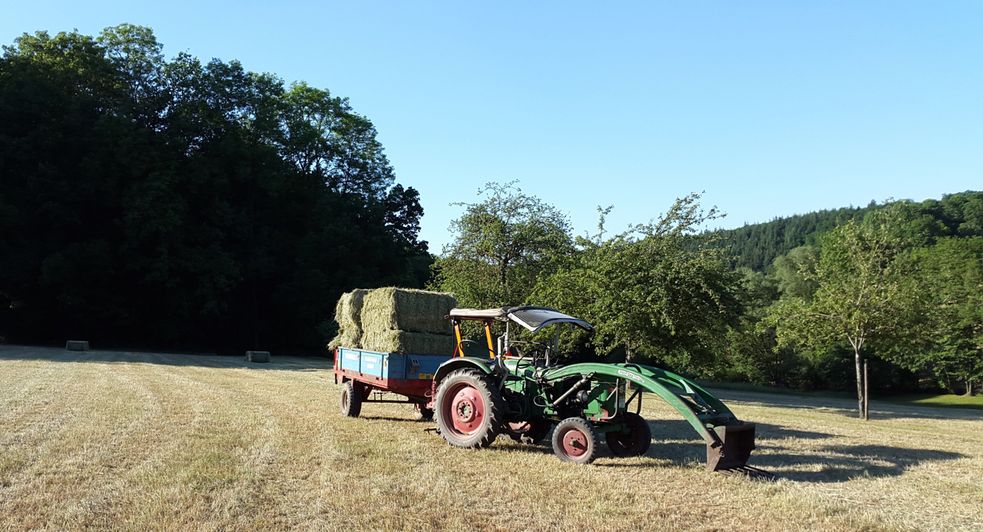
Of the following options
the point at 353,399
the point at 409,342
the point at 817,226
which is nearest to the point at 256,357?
the point at 353,399

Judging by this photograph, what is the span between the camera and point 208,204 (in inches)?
1555

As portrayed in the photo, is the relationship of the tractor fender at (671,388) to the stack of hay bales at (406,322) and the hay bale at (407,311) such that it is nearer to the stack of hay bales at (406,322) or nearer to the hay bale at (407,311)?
the stack of hay bales at (406,322)

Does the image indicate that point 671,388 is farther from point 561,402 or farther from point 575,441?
point 561,402

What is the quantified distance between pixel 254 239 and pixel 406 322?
33024 mm

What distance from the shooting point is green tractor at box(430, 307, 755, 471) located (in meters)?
7.24

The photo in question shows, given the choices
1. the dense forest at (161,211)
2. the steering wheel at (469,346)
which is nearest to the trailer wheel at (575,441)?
the steering wheel at (469,346)

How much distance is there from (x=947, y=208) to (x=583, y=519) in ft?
271

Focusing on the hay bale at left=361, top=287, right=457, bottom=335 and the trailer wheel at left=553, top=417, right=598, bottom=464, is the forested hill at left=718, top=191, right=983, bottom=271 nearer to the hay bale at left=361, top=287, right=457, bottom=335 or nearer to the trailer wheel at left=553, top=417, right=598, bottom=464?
the hay bale at left=361, top=287, right=457, bottom=335

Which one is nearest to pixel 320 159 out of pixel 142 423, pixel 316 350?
pixel 316 350

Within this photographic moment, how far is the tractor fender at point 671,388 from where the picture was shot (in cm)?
705

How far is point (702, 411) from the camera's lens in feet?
23.9

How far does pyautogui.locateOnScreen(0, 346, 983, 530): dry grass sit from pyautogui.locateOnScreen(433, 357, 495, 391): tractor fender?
2.98 ft

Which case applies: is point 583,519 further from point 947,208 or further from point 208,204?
point 947,208

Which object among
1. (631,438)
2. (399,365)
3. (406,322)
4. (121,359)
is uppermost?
(406,322)
